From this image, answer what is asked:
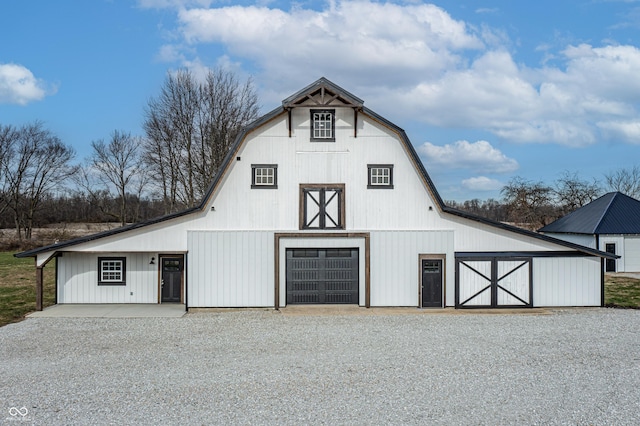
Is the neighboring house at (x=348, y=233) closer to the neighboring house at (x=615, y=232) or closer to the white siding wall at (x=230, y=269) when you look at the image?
the white siding wall at (x=230, y=269)

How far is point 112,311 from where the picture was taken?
15859mm

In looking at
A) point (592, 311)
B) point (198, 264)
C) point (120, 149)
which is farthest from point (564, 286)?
point (120, 149)

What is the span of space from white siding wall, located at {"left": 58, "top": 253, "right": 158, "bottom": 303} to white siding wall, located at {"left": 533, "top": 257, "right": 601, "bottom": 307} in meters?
13.9

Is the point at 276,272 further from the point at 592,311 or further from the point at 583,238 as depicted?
the point at 583,238

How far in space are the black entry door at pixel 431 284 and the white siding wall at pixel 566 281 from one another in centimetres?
337

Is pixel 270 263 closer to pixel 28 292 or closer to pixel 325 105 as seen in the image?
pixel 325 105

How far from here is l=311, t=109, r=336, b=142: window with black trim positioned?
16.7 meters

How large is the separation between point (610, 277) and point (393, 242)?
15676 millimetres

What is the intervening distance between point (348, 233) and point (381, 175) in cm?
239

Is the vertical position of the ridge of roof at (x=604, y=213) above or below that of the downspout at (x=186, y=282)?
above

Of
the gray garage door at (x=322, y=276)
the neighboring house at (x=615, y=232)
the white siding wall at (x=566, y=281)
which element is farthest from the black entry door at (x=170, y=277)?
the neighboring house at (x=615, y=232)

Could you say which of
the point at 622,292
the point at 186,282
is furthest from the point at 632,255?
the point at 186,282

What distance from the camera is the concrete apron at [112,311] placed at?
49.4ft

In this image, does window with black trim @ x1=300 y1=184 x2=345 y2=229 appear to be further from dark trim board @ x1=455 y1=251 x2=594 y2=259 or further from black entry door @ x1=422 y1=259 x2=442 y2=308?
dark trim board @ x1=455 y1=251 x2=594 y2=259
